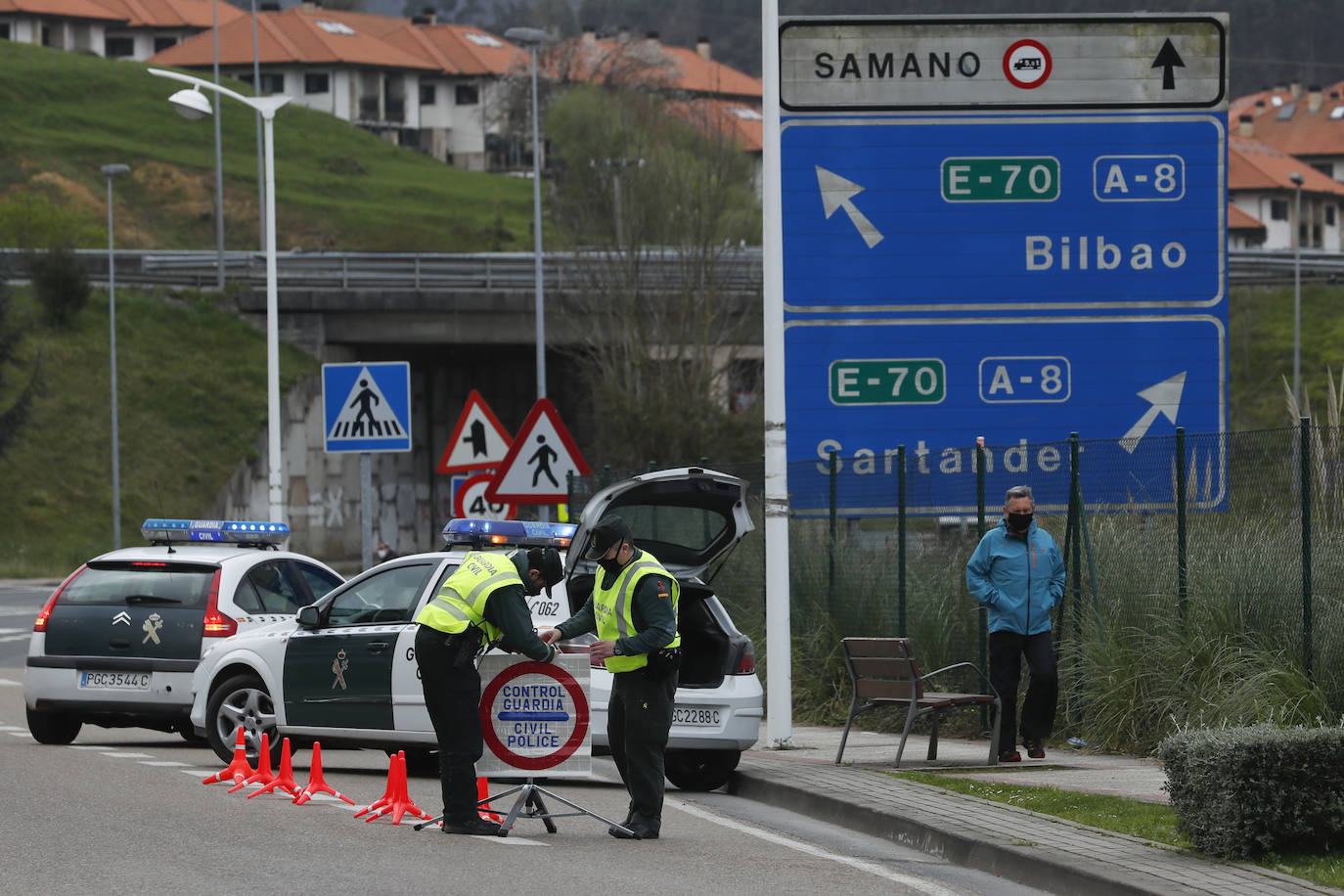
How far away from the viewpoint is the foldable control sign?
773 inches

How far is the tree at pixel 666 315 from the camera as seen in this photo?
1959 inches

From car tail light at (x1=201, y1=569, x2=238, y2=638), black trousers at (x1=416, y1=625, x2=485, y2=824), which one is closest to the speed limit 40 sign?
car tail light at (x1=201, y1=569, x2=238, y2=638)

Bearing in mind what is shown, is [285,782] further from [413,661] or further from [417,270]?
[417,270]

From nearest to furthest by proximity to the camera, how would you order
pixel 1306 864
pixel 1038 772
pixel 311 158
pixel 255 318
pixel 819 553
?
pixel 1306 864, pixel 1038 772, pixel 819 553, pixel 255 318, pixel 311 158

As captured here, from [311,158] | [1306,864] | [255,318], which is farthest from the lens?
[311,158]

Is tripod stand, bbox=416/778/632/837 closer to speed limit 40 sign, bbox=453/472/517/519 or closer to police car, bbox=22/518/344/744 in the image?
police car, bbox=22/518/344/744

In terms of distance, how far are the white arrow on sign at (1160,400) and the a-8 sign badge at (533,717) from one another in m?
10.4

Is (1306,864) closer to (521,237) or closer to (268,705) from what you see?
(268,705)

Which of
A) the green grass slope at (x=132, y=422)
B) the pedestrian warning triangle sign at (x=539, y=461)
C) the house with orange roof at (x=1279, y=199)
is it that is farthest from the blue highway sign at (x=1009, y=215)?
the house with orange roof at (x=1279, y=199)

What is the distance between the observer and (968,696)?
13.1m

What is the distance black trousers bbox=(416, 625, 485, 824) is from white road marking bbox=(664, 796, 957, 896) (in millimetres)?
1611

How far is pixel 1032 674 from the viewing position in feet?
44.3

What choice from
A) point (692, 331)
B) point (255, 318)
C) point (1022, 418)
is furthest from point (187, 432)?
point (1022, 418)

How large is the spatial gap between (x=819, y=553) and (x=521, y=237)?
262ft
